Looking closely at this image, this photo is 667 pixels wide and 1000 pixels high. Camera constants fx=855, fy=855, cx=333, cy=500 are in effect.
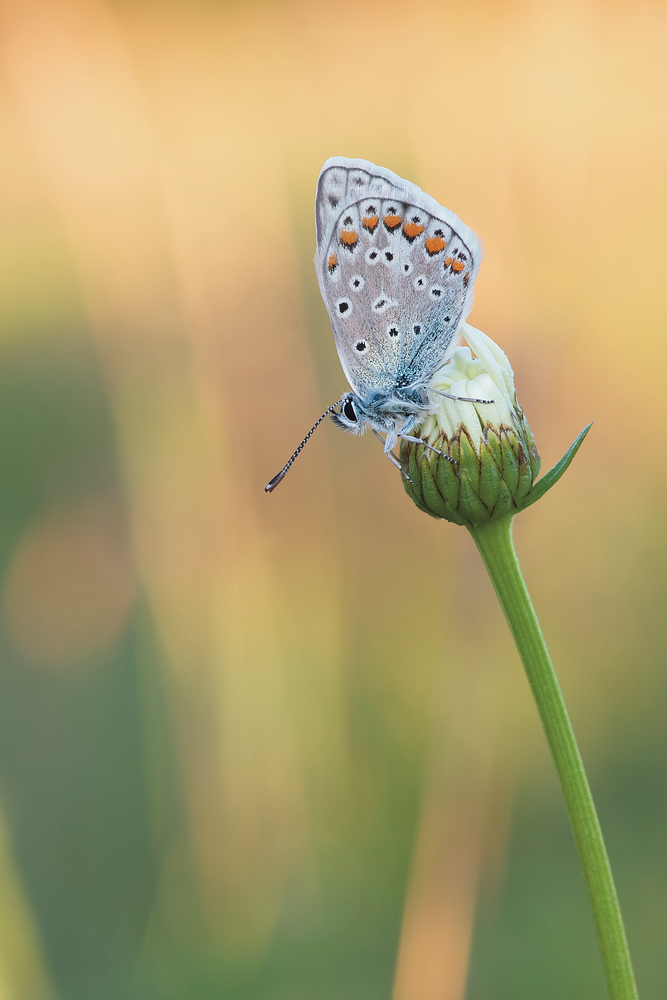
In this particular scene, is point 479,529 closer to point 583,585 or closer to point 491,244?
point 583,585

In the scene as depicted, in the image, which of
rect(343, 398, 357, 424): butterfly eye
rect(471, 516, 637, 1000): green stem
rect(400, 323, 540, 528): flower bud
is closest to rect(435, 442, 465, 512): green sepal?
rect(400, 323, 540, 528): flower bud

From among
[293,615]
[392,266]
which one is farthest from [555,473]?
[293,615]

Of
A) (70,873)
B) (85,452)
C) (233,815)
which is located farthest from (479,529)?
(85,452)

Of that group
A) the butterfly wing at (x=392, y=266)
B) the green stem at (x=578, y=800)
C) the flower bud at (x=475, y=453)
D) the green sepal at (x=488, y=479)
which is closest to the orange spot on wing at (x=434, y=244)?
the butterfly wing at (x=392, y=266)

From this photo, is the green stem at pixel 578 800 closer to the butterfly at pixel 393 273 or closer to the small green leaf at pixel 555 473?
the small green leaf at pixel 555 473

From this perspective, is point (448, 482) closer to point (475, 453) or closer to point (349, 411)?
point (475, 453)
